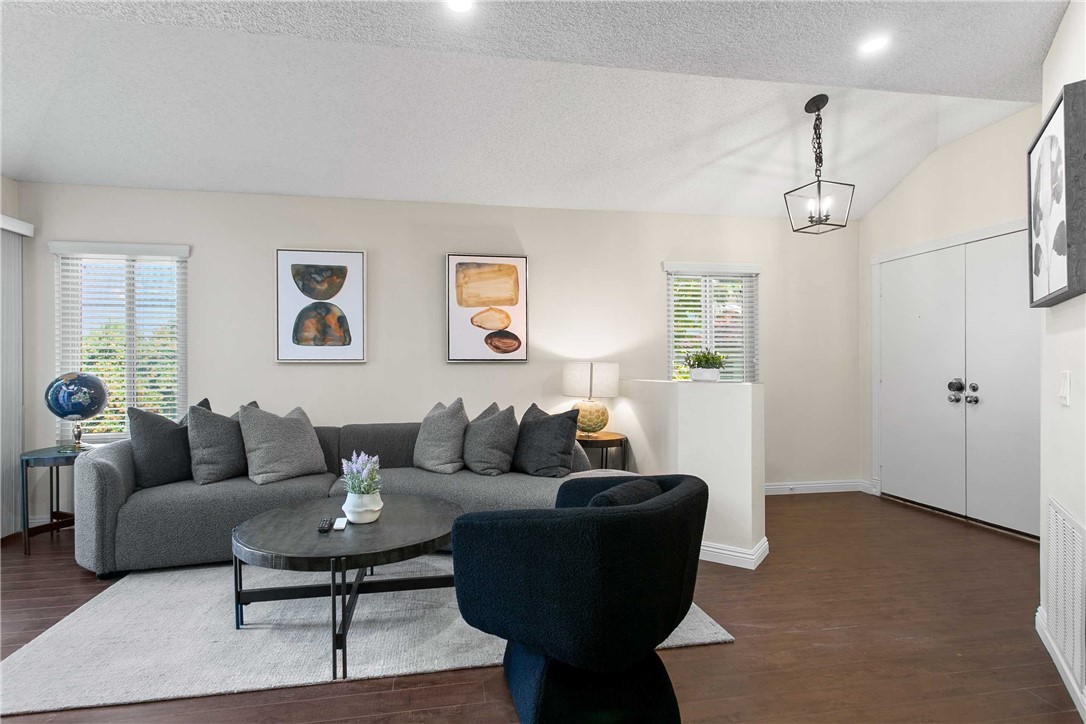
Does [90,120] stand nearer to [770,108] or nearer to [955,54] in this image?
[770,108]

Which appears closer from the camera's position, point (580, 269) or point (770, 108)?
point (770, 108)

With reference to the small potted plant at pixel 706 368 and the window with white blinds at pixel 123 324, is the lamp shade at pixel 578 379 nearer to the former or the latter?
the small potted plant at pixel 706 368

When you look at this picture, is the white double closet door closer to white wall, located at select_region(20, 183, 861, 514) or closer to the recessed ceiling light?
white wall, located at select_region(20, 183, 861, 514)

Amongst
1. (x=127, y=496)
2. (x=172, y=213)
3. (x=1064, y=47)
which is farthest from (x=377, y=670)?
(x=172, y=213)

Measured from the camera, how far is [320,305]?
15.9ft

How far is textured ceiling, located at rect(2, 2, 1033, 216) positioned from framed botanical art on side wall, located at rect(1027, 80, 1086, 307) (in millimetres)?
1876

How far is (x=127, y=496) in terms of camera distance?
3545 millimetres

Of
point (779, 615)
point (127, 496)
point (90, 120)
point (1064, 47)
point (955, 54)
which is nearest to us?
point (1064, 47)

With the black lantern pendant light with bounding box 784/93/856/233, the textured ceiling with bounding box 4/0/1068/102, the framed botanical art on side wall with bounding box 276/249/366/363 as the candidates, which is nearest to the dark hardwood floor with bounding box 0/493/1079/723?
the framed botanical art on side wall with bounding box 276/249/366/363

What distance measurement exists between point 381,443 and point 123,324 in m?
2.25

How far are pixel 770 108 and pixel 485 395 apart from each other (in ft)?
10.2

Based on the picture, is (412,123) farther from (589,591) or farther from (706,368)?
(589,591)

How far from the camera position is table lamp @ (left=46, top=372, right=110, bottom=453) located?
4055 mm

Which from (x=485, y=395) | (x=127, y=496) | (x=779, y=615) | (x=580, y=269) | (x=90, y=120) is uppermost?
(x=90, y=120)
